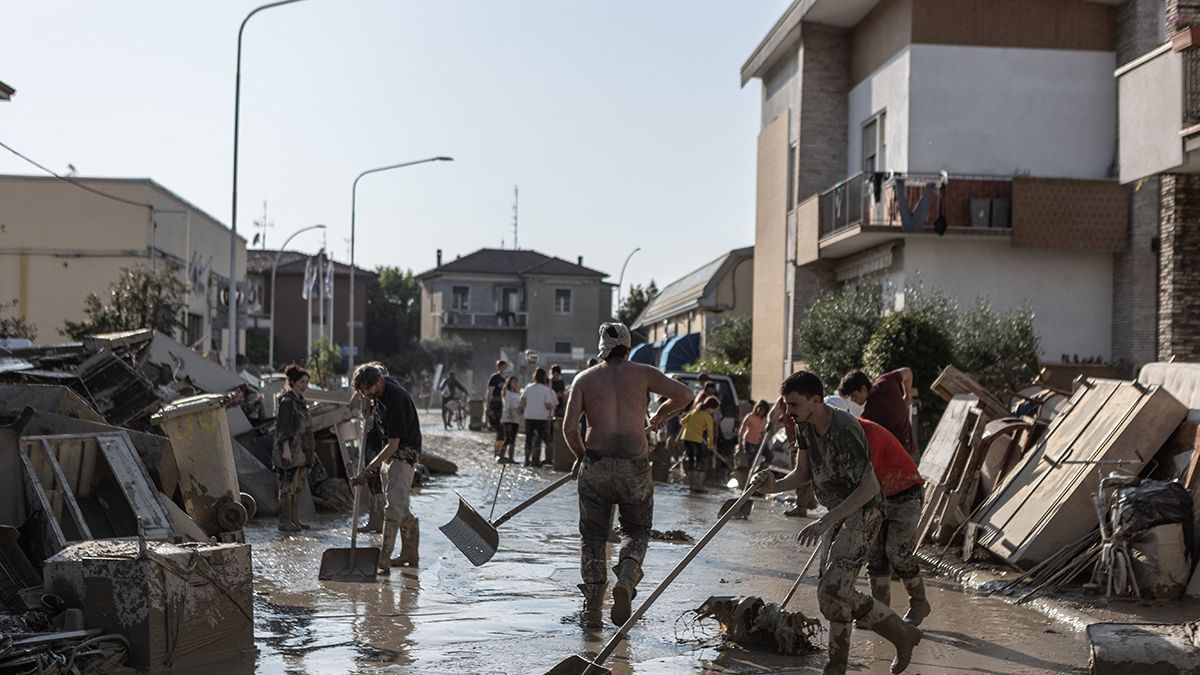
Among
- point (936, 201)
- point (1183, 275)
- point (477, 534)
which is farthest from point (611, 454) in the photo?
point (936, 201)

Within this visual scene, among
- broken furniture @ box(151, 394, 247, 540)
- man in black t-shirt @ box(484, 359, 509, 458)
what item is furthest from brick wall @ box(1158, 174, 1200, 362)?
man in black t-shirt @ box(484, 359, 509, 458)

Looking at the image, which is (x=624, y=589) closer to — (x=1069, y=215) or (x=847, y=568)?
(x=847, y=568)

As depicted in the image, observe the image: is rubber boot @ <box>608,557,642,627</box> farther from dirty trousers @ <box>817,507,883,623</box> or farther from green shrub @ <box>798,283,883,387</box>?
green shrub @ <box>798,283,883,387</box>

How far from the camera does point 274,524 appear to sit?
14781 mm

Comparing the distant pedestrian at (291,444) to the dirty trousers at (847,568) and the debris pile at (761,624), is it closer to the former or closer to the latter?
the debris pile at (761,624)

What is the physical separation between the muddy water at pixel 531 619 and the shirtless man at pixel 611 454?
1.43 feet

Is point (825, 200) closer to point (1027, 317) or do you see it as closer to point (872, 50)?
point (872, 50)

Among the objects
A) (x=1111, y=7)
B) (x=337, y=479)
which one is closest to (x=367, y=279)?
(x=1111, y=7)

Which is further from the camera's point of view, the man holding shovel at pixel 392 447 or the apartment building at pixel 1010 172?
the apartment building at pixel 1010 172

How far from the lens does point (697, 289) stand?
48.7 metres

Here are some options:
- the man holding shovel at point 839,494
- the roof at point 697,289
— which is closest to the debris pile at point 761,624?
the man holding shovel at point 839,494

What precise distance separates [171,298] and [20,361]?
1648 cm

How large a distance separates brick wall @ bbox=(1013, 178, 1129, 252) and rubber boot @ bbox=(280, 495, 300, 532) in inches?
600

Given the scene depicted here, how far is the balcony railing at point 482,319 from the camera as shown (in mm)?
84688
